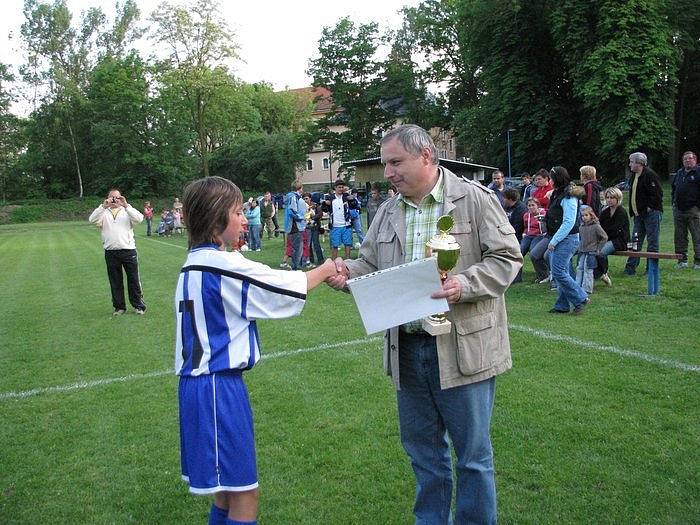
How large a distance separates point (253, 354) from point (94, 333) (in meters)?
7.36

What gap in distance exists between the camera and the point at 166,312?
10680mm

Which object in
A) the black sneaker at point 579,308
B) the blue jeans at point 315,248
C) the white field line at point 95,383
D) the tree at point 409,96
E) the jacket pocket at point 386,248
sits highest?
the tree at point 409,96

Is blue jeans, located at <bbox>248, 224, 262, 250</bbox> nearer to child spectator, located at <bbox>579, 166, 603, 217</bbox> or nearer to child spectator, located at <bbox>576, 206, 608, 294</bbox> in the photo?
child spectator, located at <bbox>579, 166, 603, 217</bbox>

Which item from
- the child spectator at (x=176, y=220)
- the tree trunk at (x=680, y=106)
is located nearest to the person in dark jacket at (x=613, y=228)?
the child spectator at (x=176, y=220)

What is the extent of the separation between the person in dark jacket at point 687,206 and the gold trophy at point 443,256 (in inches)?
399

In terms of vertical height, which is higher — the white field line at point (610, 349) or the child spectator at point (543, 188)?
the child spectator at point (543, 188)

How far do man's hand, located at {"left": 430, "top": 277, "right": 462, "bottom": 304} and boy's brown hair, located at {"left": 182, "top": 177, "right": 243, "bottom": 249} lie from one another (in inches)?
39.6

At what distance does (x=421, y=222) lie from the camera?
3.12 meters

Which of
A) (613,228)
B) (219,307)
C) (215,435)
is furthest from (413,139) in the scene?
(613,228)

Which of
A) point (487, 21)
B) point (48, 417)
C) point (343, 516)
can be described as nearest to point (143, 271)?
point (48, 417)

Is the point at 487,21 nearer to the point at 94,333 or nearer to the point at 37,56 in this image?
the point at 94,333

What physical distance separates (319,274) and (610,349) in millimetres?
4900

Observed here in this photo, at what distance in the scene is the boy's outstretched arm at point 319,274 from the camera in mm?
2984

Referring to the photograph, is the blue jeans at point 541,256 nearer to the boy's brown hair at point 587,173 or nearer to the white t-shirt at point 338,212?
the boy's brown hair at point 587,173
